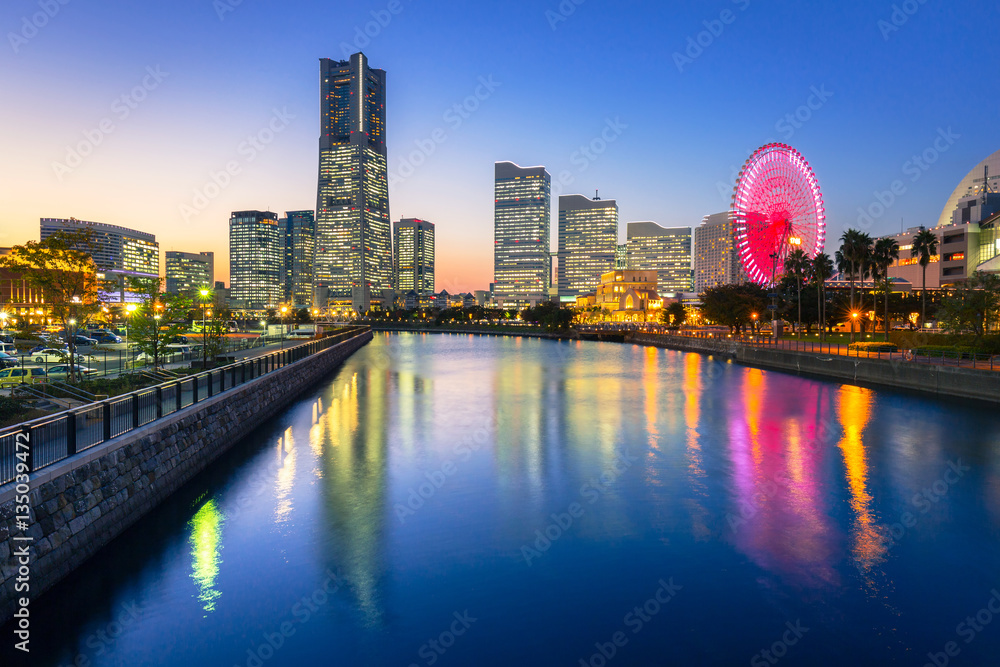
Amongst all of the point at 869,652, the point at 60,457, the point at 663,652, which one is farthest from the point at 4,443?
the point at 869,652

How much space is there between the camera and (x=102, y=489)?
12141 millimetres

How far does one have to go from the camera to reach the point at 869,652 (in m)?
9.45

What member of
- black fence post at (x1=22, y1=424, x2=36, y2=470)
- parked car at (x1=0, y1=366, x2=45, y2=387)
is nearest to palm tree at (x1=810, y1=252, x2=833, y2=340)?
parked car at (x1=0, y1=366, x2=45, y2=387)

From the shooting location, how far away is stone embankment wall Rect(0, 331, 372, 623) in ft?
31.3

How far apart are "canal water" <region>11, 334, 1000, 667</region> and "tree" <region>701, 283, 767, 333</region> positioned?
244 ft

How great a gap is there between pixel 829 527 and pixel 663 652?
8.01m

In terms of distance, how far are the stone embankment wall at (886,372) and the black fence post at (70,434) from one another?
4389 centimetres

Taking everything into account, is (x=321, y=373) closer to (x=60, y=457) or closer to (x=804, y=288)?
(x=60, y=457)

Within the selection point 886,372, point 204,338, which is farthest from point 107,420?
point 886,372

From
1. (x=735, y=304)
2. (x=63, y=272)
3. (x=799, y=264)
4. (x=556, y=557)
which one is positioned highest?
(x=799, y=264)

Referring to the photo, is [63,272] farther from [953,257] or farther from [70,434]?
[953,257]

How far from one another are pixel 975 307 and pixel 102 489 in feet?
194

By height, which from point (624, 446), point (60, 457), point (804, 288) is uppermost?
point (804, 288)

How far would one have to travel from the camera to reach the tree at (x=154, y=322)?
2922 cm
